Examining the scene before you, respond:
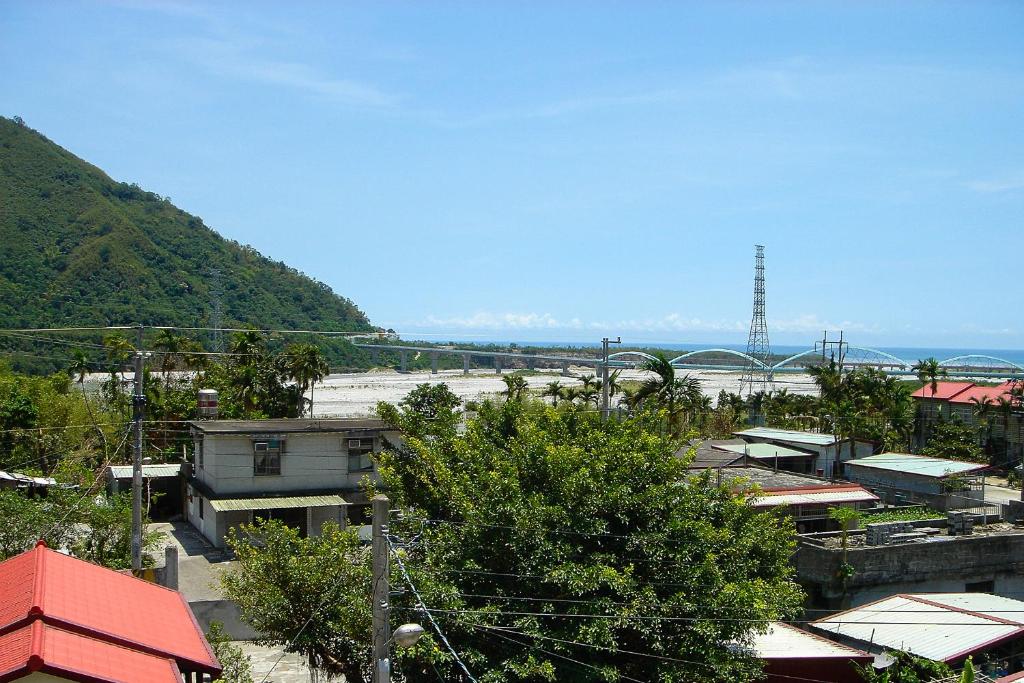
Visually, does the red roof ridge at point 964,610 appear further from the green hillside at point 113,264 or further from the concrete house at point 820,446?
the green hillside at point 113,264

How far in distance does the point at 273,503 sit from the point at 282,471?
1.86 m

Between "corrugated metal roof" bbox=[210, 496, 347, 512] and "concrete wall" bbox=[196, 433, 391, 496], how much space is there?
709 mm

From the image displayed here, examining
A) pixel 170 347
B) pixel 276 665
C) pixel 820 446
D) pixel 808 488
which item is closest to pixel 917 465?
pixel 820 446

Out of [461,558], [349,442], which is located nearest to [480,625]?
[461,558]

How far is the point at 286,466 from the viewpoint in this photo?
3181 cm

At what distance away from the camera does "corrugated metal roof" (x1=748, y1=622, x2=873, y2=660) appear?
698 inches

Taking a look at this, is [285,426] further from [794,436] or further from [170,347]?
[170,347]

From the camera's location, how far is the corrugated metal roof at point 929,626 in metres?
17.8

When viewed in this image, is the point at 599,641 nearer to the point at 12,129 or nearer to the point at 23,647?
the point at 23,647

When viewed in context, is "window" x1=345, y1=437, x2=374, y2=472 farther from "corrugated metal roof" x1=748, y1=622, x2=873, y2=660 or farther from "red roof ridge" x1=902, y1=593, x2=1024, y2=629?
"red roof ridge" x1=902, y1=593, x2=1024, y2=629

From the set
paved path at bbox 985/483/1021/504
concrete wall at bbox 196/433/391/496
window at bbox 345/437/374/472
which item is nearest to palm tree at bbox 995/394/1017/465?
paved path at bbox 985/483/1021/504

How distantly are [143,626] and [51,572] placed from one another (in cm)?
141

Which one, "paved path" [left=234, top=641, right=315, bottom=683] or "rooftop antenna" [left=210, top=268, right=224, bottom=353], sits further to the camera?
"rooftop antenna" [left=210, top=268, right=224, bottom=353]

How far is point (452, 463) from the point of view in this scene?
20094 millimetres
